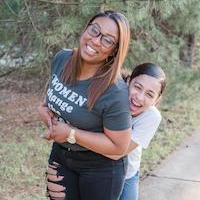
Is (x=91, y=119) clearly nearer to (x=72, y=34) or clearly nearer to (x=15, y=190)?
(x=15, y=190)

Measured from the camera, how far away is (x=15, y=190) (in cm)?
406

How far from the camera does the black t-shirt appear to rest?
2.19 meters

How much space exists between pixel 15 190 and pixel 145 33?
8.30 feet

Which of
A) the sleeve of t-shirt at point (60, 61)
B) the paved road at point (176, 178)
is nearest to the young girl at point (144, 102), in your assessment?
the sleeve of t-shirt at point (60, 61)

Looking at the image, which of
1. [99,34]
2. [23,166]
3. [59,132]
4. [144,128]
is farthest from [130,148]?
[23,166]

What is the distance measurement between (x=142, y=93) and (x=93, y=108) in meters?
0.32

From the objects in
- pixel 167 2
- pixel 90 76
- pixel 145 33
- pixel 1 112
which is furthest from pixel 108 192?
pixel 1 112

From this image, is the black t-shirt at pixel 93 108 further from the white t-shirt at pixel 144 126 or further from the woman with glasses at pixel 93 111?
the white t-shirt at pixel 144 126

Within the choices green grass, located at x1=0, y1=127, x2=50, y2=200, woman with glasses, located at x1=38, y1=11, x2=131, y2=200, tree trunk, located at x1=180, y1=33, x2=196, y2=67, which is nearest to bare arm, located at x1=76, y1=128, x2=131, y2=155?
woman with glasses, located at x1=38, y1=11, x2=131, y2=200

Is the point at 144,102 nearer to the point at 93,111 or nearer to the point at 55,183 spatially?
the point at 93,111

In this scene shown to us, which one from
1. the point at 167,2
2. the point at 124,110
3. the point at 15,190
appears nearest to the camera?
the point at 124,110

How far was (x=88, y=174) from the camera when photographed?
7.79 ft

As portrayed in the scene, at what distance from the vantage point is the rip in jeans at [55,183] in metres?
2.50

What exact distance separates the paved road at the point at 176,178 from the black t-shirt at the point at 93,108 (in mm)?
2084
